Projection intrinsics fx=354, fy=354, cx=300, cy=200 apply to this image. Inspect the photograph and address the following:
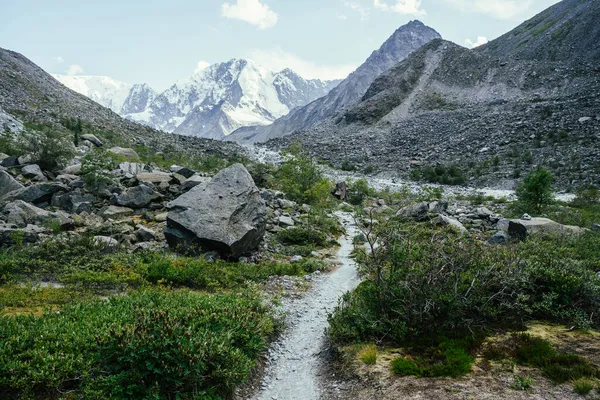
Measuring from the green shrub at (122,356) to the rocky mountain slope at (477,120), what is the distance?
3585 centimetres

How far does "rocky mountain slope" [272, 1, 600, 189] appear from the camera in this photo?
125 feet

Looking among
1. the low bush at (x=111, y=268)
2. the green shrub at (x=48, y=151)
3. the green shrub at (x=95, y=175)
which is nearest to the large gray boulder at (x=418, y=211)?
the low bush at (x=111, y=268)

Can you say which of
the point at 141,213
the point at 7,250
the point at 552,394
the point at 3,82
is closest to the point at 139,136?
the point at 3,82

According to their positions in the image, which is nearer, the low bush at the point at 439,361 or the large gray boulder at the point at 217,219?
the low bush at the point at 439,361

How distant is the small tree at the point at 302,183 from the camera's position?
81.2 ft

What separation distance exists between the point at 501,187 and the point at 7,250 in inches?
1489

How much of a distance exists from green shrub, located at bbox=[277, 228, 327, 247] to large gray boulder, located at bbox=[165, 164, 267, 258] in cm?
280

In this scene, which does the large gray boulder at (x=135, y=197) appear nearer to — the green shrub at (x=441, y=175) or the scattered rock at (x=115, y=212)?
the scattered rock at (x=115, y=212)

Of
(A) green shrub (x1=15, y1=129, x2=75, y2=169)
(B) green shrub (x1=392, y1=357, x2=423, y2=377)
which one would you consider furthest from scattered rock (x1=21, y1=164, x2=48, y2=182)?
(B) green shrub (x1=392, y1=357, x2=423, y2=377)

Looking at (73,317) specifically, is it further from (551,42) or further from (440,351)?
(551,42)

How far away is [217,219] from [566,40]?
336 feet

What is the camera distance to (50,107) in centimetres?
4606

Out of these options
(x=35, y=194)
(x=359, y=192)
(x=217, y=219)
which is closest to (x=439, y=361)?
(x=217, y=219)

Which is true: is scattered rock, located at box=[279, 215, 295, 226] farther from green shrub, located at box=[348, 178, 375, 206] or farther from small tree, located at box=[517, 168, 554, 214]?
small tree, located at box=[517, 168, 554, 214]
